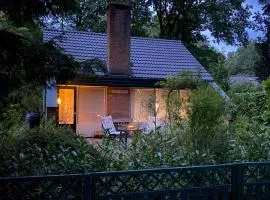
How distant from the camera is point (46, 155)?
5422 millimetres

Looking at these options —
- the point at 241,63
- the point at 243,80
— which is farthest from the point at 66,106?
the point at 241,63

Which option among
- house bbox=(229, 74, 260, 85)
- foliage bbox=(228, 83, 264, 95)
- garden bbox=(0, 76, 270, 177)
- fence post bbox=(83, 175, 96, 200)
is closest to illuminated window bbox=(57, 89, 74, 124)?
foliage bbox=(228, 83, 264, 95)

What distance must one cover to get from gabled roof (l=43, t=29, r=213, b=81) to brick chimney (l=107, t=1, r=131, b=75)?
2.13 ft

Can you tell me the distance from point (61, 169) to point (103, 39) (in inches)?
801

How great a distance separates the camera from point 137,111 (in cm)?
2344

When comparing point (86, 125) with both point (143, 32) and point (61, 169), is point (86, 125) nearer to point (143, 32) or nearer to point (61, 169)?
point (143, 32)

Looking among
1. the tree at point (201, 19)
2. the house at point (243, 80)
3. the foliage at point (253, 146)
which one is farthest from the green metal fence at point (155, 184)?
the tree at point (201, 19)

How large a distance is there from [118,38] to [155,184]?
17.8 m

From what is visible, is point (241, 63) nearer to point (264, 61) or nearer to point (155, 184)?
point (264, 61)

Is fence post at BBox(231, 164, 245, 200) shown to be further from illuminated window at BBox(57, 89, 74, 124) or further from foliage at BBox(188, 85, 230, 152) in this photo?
illuminated window at BBox(57, 89, 74, 124)

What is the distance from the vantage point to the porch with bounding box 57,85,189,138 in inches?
874

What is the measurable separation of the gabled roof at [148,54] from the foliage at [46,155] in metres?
15.8

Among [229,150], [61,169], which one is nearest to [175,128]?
[229,150]

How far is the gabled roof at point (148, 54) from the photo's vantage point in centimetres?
2306
